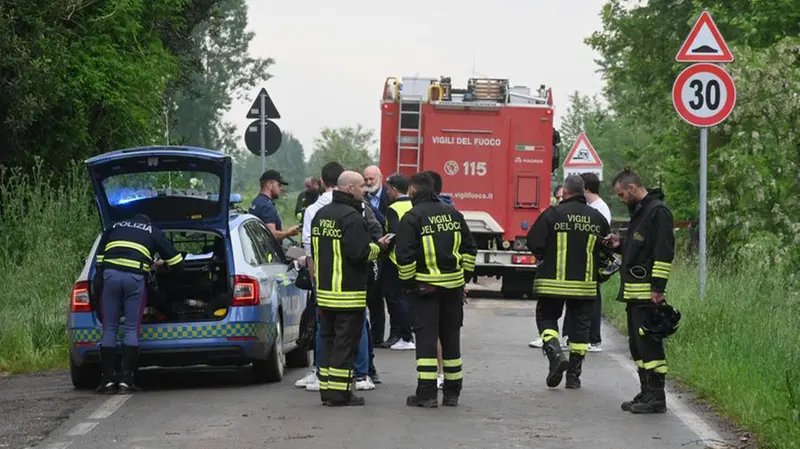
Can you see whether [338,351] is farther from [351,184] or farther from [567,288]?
[567,288]

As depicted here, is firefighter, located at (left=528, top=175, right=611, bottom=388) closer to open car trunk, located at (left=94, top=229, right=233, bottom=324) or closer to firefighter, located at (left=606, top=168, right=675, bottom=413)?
firefighter, located at (left=606, top=168, right=675, bottom=413)

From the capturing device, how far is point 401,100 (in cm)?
2544

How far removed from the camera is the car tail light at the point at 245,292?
12.8 metres

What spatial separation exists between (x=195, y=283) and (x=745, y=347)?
491 centimetres

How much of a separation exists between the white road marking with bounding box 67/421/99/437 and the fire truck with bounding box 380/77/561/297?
581 inches

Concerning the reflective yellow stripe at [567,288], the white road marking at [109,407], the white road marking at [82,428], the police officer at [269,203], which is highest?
the police officer at [269,203]

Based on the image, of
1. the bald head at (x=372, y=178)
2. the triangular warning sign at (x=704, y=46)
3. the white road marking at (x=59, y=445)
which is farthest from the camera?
the bald head at (x=372, y=178)

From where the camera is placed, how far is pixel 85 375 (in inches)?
509

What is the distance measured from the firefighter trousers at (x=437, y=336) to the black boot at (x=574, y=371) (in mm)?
1387

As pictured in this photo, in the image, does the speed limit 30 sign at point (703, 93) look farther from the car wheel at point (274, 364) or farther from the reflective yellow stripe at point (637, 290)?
the car wheel at point (274, 364)

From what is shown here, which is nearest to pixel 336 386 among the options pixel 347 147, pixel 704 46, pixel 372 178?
pixel 372 178

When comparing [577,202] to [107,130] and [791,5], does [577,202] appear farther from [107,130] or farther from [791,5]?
[791,5]

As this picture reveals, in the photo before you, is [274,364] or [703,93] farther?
[703,93]

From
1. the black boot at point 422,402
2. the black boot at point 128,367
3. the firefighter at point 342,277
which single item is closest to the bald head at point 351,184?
the firefighter at point 342,277
